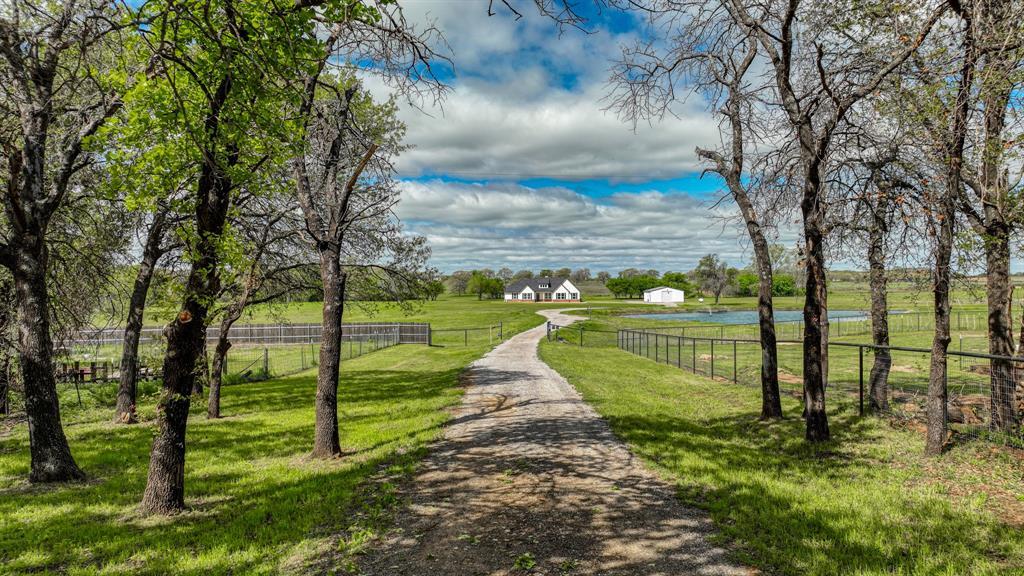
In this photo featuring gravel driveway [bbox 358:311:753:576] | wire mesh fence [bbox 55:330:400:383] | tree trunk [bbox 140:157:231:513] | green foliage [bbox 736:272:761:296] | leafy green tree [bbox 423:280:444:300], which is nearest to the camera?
gravel driveway [bbox 358:311:753:576]

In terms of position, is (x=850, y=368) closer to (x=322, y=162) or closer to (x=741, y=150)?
(x=741, y=150)

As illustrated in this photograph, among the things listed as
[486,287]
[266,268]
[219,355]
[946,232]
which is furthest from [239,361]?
[486,287]

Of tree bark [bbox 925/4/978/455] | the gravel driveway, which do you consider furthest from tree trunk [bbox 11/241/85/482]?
tree bark [bbox 925/4/978/455]

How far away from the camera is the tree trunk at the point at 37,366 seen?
7559 mm

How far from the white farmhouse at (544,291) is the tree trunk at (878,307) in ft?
380

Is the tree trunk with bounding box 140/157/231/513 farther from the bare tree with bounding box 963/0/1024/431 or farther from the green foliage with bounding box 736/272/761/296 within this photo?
the green foliage with bounding box 736/272/761/296

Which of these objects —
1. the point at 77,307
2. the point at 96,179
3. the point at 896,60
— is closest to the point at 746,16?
the point at 896,60

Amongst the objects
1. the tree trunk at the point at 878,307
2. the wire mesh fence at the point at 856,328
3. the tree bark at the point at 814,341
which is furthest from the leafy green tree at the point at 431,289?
the wire mesh fence at the point at 856,328

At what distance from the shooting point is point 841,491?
635 centimetres

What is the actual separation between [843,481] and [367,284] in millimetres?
12528

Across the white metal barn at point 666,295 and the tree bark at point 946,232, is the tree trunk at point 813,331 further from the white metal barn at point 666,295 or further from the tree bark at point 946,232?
the white metal barn at point 666,295

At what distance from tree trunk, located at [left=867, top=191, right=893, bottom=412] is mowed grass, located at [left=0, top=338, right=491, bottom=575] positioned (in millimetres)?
9568

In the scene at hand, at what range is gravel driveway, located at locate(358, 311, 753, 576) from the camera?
4.63 meters

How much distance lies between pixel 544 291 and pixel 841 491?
12349 centimetres
